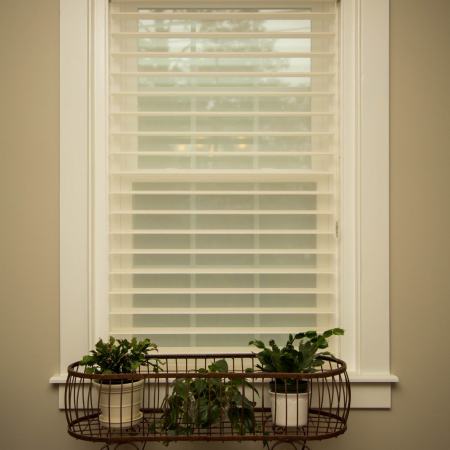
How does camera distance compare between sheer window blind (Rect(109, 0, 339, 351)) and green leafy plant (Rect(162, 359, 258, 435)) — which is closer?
green leafy plant (Rect(162, 359, 258, 435))

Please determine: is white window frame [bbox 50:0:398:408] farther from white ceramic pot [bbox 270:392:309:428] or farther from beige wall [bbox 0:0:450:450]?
white ceramic pot [bbox 270:392:309:428]

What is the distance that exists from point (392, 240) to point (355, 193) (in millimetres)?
216

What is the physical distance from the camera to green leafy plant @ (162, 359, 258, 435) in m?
1.81

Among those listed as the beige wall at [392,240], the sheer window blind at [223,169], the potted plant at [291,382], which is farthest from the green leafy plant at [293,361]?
the beige wall at [392,240]

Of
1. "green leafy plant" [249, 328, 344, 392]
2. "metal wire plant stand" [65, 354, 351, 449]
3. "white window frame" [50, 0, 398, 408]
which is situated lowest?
"metal wire plant stand" [65, 354, 351, 449]

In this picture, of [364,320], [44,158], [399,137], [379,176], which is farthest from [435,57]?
[44,158]

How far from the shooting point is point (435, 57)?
2139mm

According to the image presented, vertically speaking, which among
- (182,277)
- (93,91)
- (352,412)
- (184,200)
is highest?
(93,91)

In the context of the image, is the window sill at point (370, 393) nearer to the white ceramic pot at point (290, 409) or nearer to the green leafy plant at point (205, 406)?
the white ceramic pot at point (290, 409)

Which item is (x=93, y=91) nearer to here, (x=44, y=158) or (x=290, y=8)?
(x=44, y=158)

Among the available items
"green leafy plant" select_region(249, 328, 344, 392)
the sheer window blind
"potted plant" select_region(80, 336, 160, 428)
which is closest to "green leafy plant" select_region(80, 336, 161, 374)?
"potted plant" select_region(80, 336, 160, 428)

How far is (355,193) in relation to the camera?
7.05 ft

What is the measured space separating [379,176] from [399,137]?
0.53 ft

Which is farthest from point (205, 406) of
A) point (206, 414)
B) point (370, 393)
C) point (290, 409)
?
point (370, 393)
